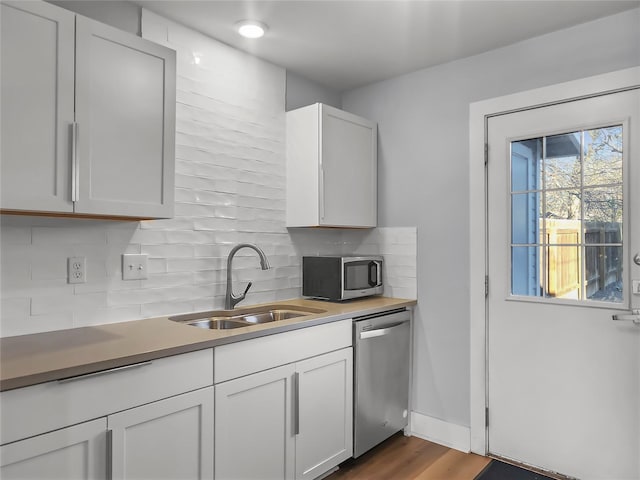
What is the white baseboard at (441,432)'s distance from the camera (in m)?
2.69

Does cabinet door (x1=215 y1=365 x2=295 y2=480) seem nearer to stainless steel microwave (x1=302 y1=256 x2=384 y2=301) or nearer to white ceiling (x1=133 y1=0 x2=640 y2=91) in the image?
stainless steel microwave (x1=302 y1=256 x2=384 y2=301)

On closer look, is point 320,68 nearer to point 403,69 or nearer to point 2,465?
point 403,69

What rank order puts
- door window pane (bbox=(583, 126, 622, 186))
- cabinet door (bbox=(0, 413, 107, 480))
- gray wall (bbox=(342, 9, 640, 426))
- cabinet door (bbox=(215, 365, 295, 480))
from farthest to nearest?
gray wall (bbox=(342, 9, 640, 426)) < door window pane (bbox=(583, 126, 622, 186)) < cabinet door (bbox=(215, 365, 295, 480)) < cabinet door (bbox=(0, 413, 107, 480))

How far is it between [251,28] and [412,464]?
253cm

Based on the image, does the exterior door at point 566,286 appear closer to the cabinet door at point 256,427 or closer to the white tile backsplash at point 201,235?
the white tile backsplash at point 201,235

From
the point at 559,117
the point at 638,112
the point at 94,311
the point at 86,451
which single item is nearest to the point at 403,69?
the point at 559,117

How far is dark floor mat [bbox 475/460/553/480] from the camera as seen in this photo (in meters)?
2.37

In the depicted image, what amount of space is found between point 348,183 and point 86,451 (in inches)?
81.1

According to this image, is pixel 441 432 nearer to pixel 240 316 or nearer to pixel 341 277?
pixel 341 277

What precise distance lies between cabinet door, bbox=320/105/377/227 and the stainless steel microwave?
0.25m

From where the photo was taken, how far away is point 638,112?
2168 millimetres

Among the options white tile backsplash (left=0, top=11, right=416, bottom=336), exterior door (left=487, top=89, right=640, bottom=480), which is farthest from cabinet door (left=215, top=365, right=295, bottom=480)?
exterior door (left=487, top=89, right=640, bottom=480)

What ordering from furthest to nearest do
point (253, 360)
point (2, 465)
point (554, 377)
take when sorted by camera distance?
1. point (554, 377)
2. point (253, 360)
3. point (2, 465)

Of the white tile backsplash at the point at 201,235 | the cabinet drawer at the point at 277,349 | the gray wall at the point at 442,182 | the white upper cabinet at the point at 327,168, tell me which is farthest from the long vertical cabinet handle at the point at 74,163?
the gray wall at the point at 442,182
